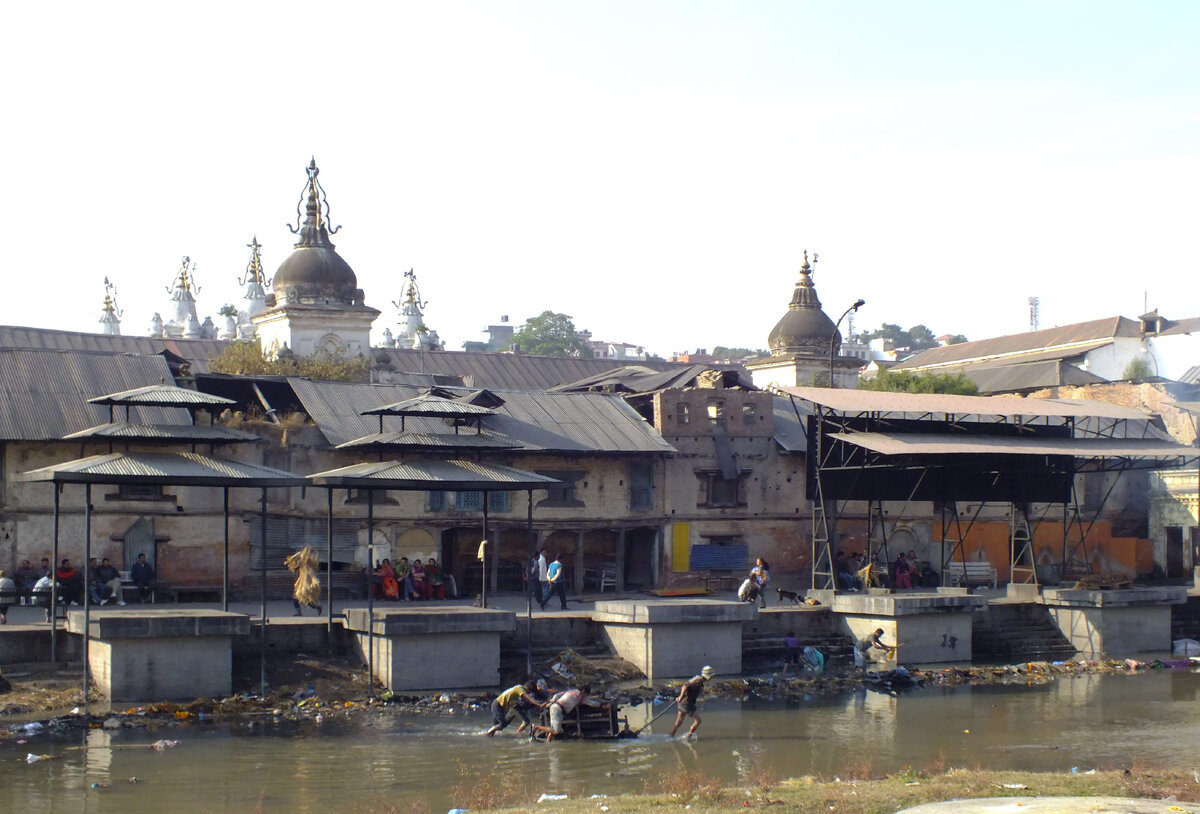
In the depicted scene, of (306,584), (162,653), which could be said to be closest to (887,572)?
(306,584)

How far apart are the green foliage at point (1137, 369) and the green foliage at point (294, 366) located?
4034 cm

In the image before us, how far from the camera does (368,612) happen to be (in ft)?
83.1

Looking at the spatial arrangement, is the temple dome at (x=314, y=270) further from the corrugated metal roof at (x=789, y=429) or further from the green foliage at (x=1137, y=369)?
the green foliage at (x=1137, y=369)

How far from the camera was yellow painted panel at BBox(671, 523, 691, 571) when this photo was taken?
3703cm

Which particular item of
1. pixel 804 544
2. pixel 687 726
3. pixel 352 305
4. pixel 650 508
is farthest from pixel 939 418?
pixel 352 305

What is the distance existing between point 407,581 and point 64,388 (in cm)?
908

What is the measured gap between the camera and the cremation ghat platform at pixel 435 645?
81.8 feet

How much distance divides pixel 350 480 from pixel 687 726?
7496 millimetres

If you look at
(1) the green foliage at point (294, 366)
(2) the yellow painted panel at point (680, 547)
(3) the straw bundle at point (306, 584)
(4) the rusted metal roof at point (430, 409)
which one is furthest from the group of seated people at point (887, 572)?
(1) the green foliage at point (294, 366)

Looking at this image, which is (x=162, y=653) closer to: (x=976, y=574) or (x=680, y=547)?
(x=680, y=547)

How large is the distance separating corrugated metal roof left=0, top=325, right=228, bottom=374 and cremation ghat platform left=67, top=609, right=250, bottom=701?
2908cm

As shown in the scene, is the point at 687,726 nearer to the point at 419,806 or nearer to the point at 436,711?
the point at 436,711

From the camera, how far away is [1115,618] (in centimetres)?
3291

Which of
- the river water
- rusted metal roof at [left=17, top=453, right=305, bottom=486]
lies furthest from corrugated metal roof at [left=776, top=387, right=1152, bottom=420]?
rusted metal roof at [left=17, top=453, right=305, bottom=486]
